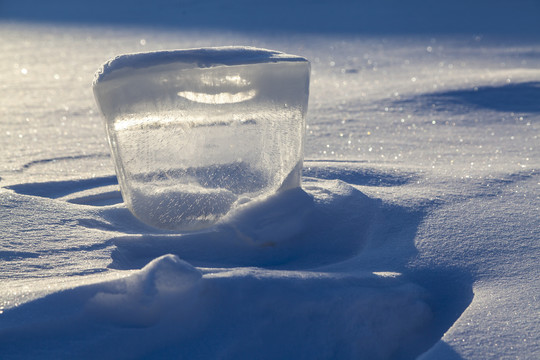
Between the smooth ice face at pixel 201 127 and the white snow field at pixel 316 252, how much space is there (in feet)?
0.23

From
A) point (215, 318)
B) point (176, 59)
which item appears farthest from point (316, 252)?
point (176, 59)

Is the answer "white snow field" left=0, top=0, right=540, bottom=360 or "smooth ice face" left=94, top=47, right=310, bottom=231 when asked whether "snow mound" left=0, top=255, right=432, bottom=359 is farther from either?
"smooth ice face" left=94, top=47, right=310, bottom=231

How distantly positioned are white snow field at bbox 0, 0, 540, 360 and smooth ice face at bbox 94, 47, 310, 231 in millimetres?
69

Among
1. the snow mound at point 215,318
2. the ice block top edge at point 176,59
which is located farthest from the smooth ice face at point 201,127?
the snow mound at point 215,318

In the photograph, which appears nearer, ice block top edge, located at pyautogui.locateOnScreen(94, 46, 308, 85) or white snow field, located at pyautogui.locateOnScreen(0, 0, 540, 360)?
white snow field, located at pyautogui.locateOnScreen(0, 0, 540, 360)

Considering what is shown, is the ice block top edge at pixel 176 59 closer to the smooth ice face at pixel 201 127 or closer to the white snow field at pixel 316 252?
the smooth ice face at pixel 201 127

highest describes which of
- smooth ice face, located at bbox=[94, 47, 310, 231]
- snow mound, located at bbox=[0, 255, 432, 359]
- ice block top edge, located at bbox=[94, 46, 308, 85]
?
ice block top edge, located at bbox=[94, 46, 308, 85]

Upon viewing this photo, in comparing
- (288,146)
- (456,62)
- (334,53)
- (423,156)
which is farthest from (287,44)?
(288,146)

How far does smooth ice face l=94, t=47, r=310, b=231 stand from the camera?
1.23 meters

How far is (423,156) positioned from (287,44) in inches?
121

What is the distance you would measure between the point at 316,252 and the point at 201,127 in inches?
14.6

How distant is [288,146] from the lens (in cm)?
135

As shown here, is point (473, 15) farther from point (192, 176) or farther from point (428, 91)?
point (192, 176)

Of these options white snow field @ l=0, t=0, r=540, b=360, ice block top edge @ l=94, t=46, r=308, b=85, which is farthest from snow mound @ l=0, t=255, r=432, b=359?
ice block top edge @ l=94, t=46, r=308, b=85
